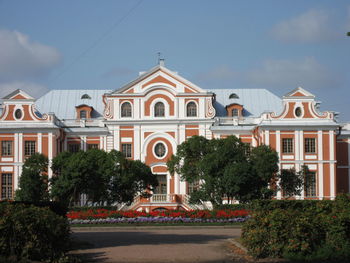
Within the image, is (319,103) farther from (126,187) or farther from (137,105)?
(126,187)

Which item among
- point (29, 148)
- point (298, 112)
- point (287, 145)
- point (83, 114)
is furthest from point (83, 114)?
point (298, 112)

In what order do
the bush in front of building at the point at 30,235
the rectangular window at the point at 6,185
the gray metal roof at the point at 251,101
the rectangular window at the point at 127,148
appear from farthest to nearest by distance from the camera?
the gray metal roof at the point at 251,101
the rectangular window at the point at 127,148
the rectangular window at the point at 6,185
the bush in front of building at the point at 30,235

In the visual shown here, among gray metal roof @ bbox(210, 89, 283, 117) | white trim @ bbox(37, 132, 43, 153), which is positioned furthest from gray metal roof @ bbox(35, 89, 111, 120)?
gray metal roof @ bbox(210, 89, 283, 117)

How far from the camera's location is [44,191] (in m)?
45.4

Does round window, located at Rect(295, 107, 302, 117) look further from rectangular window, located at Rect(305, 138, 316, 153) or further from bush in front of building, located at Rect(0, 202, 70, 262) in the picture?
bush in front of building, located at Rect(0, 202, 70, 262)

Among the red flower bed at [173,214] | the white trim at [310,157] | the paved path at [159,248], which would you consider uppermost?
the white trim at [310,157]

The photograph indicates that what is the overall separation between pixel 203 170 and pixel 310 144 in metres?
13.5

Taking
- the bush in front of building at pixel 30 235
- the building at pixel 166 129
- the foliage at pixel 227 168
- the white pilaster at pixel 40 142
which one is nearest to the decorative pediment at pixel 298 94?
the building at pixel 166 129

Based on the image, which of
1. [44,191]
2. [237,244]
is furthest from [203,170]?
[237,244]

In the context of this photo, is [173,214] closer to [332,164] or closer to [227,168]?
[227,168]

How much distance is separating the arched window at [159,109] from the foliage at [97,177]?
10124mm

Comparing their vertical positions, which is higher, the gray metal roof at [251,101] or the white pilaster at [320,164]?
the gray metal roof at [251,101]

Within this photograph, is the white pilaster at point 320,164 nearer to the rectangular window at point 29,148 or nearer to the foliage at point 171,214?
the foliage at point 171,214

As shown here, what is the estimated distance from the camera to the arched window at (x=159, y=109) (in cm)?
5650
